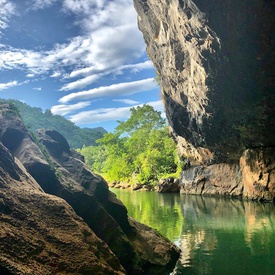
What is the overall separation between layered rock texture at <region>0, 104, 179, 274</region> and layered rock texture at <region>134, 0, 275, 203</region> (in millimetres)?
10131

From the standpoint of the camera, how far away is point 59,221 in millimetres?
6785

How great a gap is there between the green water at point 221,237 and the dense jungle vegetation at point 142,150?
27463 millimetres

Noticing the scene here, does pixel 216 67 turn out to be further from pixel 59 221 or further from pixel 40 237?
pixel 40 237

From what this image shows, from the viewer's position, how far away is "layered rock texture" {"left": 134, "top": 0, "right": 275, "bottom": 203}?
53.0ft

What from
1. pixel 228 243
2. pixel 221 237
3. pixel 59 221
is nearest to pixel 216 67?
pixel 221 237

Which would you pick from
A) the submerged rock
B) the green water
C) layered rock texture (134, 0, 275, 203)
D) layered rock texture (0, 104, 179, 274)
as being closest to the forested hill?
the submerged rock

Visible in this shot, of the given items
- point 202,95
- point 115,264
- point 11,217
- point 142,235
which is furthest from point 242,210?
point 11,217

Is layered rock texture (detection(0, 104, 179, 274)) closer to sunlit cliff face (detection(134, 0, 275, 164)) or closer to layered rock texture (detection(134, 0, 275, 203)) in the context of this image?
sunlit cliff face (detection(134, 0, 275, 164))

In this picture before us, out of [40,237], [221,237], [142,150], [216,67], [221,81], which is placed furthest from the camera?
[142,150]

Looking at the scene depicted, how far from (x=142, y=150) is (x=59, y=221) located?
179ft

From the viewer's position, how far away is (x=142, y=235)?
10.6 metres

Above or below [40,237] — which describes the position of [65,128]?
above

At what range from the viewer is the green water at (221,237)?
1010cm

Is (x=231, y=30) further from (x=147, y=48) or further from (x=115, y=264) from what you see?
(x=147, y=48)
